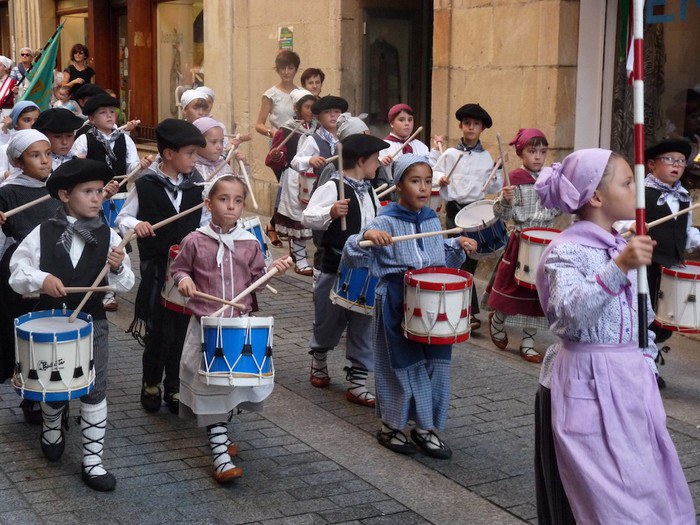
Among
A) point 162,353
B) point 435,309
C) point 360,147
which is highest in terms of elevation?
point 360,147

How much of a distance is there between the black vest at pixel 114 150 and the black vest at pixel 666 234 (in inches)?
171

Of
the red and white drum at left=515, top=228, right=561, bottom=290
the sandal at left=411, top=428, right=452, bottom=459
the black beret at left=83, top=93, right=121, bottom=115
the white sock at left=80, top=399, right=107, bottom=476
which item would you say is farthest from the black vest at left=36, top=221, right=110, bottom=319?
the black beret at left=83, top=93, right=121, bottom=115

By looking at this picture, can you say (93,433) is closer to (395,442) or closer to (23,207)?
(23,207)

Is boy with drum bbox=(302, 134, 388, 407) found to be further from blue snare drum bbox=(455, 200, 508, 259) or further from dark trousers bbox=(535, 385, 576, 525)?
dark trousers bbox=(535, 385, 576, 525)

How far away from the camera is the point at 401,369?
5797 millimetres

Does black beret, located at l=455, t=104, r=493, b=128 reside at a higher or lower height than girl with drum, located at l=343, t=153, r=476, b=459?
higher

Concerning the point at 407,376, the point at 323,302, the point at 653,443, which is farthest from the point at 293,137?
the point at 653,443

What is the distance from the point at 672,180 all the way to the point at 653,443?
3.38m

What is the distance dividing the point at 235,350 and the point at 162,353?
154 cm

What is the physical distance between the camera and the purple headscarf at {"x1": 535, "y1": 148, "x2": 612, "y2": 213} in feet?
12.4

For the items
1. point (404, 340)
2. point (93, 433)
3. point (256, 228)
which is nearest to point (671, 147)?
point (404, 340)

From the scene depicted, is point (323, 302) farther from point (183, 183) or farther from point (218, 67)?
point (218, 67)

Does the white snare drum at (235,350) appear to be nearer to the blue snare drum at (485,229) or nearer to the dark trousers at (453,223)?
the blue snare drum at (485,229)

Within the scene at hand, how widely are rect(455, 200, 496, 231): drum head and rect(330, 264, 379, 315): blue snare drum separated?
1.01 meters
